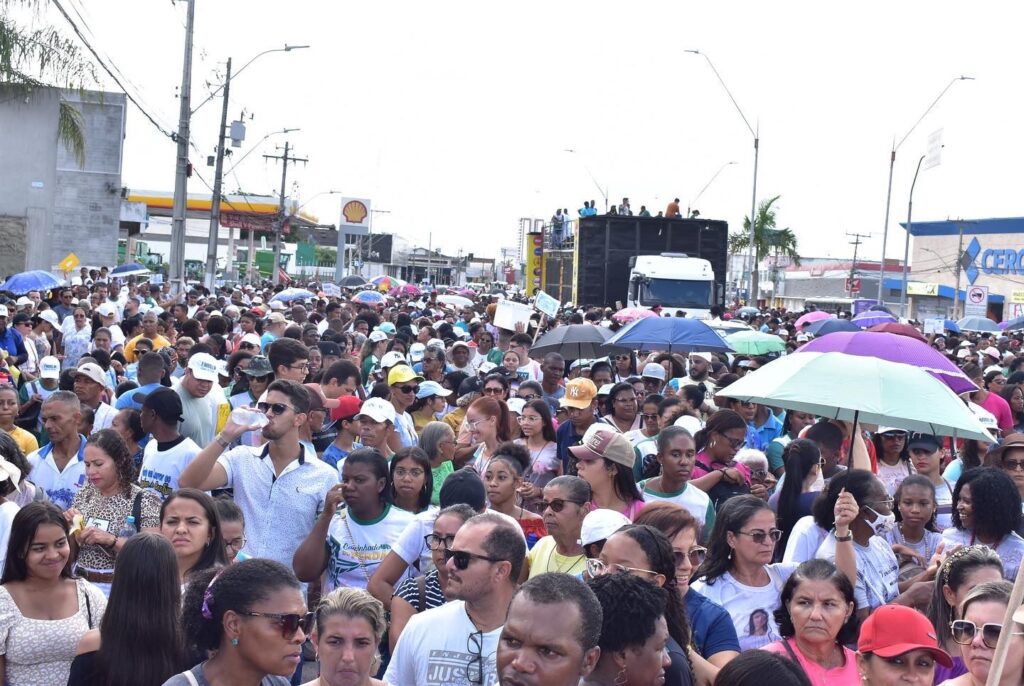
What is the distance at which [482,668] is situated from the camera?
457cm

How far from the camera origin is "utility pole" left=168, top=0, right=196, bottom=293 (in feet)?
85.1

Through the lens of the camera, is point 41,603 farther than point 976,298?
No

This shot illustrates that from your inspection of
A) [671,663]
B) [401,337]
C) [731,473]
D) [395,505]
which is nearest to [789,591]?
[671,663]

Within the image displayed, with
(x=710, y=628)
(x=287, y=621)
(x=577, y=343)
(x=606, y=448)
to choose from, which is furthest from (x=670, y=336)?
(x=287, y=621)

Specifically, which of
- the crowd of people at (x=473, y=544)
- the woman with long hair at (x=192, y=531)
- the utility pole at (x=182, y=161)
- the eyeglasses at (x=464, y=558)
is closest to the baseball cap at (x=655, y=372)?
the crowd of people at (x=473, y=544)

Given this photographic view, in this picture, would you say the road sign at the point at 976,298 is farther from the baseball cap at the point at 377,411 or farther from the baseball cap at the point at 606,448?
the baseball cap at the point at 606,448

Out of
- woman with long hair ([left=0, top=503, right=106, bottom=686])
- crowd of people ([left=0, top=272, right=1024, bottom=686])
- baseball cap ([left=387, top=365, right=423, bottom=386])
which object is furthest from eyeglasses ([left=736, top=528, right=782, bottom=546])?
baseball cap ([left=387, top=365, right=423, bottom=386])

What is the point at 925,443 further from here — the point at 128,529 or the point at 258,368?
the point at 128,529

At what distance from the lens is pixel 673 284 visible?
30047 mm

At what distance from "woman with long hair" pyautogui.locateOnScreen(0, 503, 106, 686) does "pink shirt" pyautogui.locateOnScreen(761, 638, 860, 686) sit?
267cm

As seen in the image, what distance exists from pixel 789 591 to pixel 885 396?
7.70ft

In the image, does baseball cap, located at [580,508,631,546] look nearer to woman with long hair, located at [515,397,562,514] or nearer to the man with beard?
the man with beard

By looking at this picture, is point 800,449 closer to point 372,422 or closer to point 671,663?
point 372,422

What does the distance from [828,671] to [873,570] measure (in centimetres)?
160
